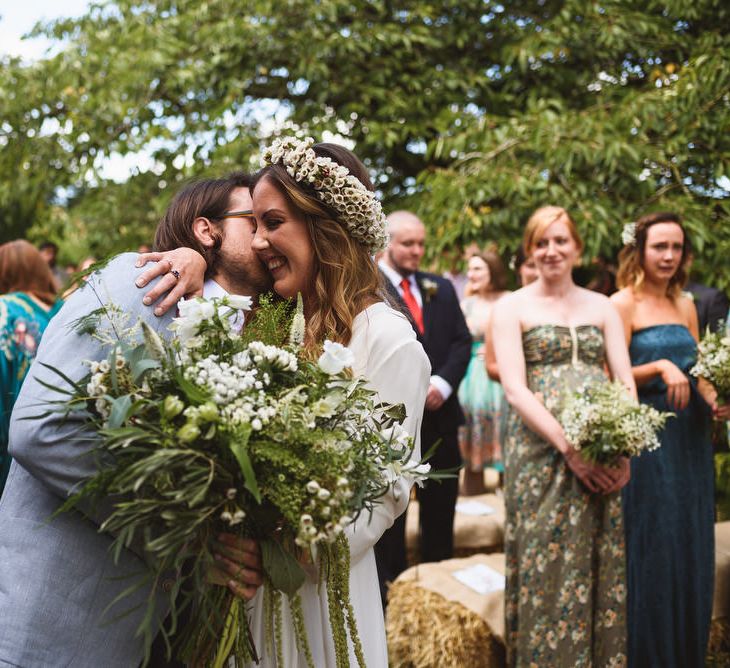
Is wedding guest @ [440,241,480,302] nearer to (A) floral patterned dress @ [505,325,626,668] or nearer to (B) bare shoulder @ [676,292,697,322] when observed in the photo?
(B) bare shoulder @ [676,292,697,322]

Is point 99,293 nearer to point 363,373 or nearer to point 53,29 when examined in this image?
point 363,373

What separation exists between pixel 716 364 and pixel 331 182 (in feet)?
9.72

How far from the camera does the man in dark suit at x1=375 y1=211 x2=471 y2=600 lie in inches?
211

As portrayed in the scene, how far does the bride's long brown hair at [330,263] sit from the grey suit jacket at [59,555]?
635 mm

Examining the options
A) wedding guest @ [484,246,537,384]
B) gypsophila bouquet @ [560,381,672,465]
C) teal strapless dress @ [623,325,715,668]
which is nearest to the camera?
gypsophila bouquet @ [560,381,672,465]

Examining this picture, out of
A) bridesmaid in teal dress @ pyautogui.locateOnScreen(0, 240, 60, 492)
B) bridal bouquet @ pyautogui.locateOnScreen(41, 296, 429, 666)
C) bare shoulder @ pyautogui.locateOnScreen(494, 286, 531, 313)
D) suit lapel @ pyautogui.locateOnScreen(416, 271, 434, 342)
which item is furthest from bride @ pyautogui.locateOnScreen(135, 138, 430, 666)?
suit lapel @ pyautogui.locateOnScreen(416, 271, 434, 342)

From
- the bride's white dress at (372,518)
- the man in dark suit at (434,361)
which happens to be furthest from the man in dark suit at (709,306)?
the bride's white dress at (372,518)

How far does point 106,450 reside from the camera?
1623 mm

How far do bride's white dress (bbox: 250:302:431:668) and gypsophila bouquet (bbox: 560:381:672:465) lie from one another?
5.58 feet

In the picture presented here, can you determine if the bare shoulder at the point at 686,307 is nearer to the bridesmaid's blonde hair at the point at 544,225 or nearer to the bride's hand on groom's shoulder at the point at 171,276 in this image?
the bridesmaid's blonde hair at the point at 544,225

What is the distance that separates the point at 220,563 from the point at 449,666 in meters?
2.79

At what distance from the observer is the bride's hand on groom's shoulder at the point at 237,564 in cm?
165

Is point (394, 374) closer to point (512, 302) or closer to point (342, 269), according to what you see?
point (342, 269)

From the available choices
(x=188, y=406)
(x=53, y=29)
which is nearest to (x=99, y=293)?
(x=188, y=406)
